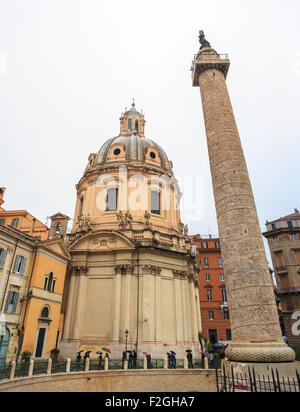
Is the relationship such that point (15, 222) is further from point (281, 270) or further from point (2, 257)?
point (281, 270)

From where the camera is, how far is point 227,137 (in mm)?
14891

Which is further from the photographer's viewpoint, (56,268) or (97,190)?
(97,190)

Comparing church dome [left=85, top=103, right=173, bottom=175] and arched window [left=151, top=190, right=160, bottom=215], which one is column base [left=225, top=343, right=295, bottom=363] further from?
church dome [left=85, top=103, right=173, bottom=175]

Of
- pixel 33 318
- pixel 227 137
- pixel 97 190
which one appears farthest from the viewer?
pixel 97 190

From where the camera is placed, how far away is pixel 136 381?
16375 mm

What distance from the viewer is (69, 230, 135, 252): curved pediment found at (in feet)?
84.8

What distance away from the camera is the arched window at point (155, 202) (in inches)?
1247

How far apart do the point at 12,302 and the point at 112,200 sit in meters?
15.5

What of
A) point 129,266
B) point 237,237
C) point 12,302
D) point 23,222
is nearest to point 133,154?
point 129,266

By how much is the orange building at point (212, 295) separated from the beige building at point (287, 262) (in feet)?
26.4

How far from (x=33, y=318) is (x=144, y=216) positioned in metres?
14.3

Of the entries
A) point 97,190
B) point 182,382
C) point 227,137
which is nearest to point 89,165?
point 97,190

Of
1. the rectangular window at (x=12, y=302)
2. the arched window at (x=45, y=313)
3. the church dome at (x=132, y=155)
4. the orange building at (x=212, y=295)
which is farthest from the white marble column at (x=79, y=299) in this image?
the orange building at (x=212, y=295)
